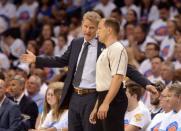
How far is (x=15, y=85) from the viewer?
A: 8.90 m

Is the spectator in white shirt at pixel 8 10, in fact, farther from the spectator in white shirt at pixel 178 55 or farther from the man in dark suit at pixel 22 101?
the man in dark suit at pixel 22 101

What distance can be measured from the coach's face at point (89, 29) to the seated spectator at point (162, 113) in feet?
3.25

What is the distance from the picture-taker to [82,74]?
664cm

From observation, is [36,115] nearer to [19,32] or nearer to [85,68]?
[85,68]

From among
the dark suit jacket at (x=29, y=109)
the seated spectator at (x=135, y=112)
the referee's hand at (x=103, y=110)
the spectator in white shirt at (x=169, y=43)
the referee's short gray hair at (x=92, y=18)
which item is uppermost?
the referee's short gray hair at (x=92, y=18)

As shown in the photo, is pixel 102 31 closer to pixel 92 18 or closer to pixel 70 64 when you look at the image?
pixel 92 18

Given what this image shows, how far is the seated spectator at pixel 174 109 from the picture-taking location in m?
6.79

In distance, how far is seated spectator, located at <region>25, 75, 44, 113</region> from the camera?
986 centimetres

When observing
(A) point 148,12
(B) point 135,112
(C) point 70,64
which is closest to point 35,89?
(B) point 135,112

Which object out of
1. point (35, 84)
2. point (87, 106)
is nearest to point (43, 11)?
point (35, 84)

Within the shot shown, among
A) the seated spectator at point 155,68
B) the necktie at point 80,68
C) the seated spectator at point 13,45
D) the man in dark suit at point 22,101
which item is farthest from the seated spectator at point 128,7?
the necktie at point 80,68

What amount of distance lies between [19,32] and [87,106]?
7.46 metres

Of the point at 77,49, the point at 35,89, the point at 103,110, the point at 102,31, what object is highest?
the point at 102,31

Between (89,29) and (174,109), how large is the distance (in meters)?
1.24
